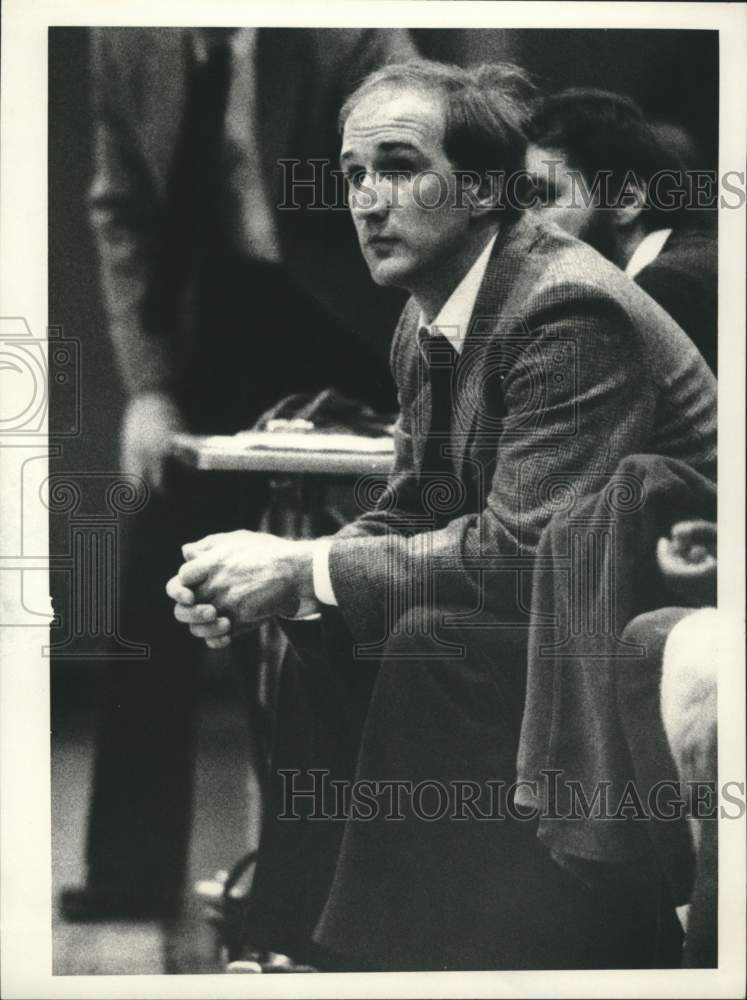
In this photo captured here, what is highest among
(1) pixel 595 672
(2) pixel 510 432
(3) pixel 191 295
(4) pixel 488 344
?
(3) pixel 191 295

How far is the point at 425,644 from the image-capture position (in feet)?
9.62

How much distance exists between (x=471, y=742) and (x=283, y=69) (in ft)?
6.17

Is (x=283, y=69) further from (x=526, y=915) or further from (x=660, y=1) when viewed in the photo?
(x=526, y=915)

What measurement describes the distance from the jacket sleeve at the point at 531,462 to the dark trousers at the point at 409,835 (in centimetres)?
11

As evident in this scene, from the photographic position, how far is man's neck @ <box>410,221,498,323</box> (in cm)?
296

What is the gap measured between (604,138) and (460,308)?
0.62 m

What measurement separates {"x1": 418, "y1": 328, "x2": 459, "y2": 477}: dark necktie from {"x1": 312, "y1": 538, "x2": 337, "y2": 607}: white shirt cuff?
13.1 inches

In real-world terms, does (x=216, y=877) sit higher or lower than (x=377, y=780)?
lower

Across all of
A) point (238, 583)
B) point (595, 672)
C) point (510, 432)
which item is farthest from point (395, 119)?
point (595, 672)

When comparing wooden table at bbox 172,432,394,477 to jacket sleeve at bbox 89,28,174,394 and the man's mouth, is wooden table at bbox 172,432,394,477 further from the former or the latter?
the man's mouth

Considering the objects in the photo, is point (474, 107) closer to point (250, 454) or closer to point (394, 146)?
point (394, 146)

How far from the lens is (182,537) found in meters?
2.95

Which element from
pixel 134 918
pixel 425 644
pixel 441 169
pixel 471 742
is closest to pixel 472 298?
pixel 441 169

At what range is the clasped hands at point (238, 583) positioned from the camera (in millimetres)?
2938
